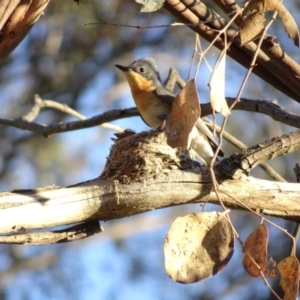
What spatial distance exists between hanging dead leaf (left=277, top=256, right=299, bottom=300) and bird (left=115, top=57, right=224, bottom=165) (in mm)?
1585

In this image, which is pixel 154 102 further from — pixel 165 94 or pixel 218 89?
pixel 218 89

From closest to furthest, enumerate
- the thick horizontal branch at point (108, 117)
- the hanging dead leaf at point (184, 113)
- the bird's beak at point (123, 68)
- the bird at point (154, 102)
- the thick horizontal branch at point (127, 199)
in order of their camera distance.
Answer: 1. the hanging dead leaf at point (184, 113)
2. the thick horizontal branch at point (127, 199)
3. the thick horizontal branch at point (108, 117)
4. the bird at point (154, 102)
5. the bird's beak at point (123, 68)

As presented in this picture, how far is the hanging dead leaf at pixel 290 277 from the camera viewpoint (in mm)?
1934

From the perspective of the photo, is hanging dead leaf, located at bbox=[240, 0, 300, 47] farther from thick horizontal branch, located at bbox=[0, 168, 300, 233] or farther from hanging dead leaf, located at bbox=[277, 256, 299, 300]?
hanging dead leaf, located at bbox=[277, 256, 299, 300]

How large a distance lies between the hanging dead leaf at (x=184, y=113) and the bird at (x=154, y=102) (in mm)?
1426

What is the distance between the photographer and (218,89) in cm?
182

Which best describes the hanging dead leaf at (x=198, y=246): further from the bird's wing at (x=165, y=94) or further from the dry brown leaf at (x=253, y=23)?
the bird's wing at (x=165, y=94)

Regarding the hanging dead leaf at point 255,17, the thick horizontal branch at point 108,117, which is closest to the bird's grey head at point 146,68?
the thick horizontal branch at point 108,117

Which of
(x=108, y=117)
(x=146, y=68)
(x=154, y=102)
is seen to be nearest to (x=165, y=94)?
(x=154, y=102)

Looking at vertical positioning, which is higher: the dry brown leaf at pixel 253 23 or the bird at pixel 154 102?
the dry brown leaf at pixel 253 23

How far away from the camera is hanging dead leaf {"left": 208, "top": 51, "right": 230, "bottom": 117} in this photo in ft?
5.88

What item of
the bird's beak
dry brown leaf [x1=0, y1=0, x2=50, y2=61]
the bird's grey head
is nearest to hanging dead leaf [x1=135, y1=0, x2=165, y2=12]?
dry brown leaf [x1=0, y1=0, x2=50, y2=61]

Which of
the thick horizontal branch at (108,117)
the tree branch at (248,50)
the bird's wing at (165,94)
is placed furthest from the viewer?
the bird's wing at (165,94)

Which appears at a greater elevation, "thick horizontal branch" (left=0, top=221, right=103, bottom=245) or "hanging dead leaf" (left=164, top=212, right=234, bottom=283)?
"hanging dead leaf" (left=164, top=212, right=234, bottom=283)
